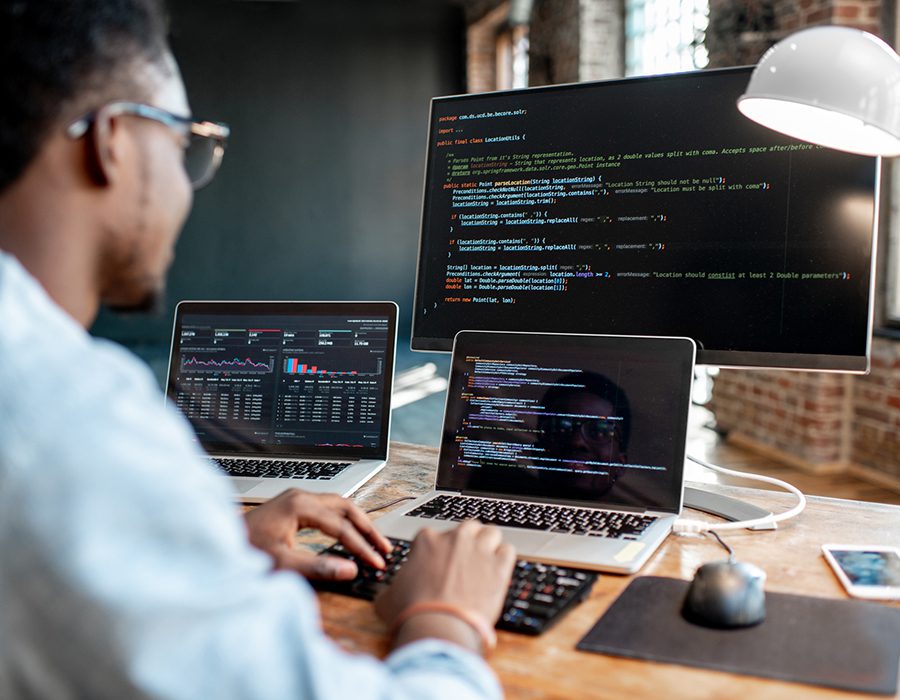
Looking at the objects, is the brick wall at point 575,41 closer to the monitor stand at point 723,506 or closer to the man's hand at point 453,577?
the monitor stand at point 723,506

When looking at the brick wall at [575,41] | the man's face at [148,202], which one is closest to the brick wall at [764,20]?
the brick wall at [575,41]

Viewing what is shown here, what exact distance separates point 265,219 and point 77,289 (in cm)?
812

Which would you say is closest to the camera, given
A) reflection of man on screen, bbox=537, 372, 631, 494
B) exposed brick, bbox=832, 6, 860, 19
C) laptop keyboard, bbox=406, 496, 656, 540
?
laptop keyboard, bbox=406, 496, 656, 540

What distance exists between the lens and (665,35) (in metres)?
5.40

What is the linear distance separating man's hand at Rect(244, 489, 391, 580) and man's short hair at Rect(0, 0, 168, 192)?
0.54 metres

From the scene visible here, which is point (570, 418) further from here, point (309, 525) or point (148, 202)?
point (148, 202)

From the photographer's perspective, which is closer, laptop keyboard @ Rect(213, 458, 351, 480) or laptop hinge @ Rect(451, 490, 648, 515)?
laptop hinge @ Rect(451, 490, 648, 515)

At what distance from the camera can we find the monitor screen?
1226 millimetres

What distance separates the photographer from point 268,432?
5.05 feet

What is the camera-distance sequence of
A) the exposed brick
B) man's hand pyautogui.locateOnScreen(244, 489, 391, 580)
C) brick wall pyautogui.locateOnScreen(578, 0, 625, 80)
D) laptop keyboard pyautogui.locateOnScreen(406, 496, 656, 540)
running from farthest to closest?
brick wall pyautogui.locateOnScreen(578, 0, 625, 80), the exposed brick, laptop keyboard pyautogui.locateOnScreen(406, 496, 656, 540), man's hand pyautogui.locateOnScreen(244, 489, 391, 580)

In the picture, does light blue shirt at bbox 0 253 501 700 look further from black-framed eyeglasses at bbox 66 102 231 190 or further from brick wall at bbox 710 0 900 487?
brick wall at bbox 710 0 900 487

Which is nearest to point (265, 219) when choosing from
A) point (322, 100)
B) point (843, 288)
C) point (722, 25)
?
point (322, 100)

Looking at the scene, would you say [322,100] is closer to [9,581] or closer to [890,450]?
[890,450]

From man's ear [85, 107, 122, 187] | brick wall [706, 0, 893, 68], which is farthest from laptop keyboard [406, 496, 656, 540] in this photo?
brick wall [706, 0, 893, 68]
